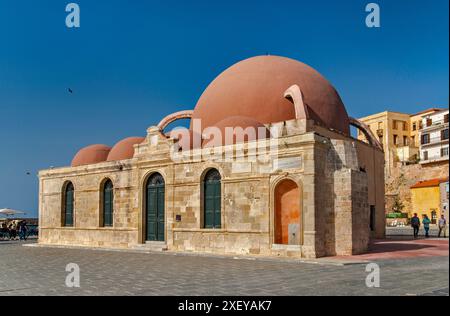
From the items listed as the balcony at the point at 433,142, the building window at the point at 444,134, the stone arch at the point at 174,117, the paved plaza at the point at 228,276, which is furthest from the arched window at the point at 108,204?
the balcony at the point at 433,142

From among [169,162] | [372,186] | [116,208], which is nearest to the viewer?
[169,162]

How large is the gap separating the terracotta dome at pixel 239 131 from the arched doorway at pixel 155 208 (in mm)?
2900

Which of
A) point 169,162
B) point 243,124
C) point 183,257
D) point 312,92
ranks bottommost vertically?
point 183,257

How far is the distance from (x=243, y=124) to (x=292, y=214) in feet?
13.4

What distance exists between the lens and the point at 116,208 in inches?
778

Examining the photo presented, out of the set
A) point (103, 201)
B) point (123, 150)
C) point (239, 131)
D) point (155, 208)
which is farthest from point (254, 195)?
point (123, 150)

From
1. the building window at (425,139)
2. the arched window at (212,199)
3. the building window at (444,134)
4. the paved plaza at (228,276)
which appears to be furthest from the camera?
the building window at (425,139)

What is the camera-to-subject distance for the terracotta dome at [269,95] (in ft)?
59.7

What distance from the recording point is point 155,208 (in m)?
18.3

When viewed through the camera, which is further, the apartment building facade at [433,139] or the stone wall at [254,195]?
the apartment building facade at [433,139]

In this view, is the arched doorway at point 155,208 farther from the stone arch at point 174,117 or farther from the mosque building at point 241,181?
the stone arch at point 174,117

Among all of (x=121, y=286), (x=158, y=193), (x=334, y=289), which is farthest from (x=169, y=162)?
(x=334, y=289)

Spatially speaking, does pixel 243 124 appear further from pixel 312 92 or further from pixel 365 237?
pixel 365 237
